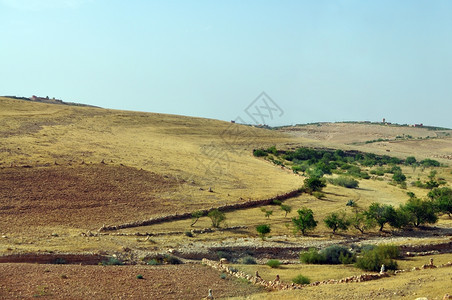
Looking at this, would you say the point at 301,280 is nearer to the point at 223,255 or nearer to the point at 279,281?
the point at 279,281

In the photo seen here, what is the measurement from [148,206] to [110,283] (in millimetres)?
14493

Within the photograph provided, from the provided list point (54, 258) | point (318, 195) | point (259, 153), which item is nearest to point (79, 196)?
point (54, 258)

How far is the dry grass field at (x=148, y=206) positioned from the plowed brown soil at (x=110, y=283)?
63mm

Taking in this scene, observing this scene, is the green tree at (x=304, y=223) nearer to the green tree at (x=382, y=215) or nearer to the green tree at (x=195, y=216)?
the green tree at (x=382, y=215)

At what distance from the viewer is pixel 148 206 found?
3288cm

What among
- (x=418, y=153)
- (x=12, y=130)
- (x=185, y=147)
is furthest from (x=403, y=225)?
(x=418, y=153)

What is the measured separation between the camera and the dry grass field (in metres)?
18.5

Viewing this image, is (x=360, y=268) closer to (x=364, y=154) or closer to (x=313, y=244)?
(x=313, y=244)

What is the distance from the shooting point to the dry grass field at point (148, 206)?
18531mm

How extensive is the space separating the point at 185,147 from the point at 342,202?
24395 millimetres

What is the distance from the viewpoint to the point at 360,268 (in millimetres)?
23031

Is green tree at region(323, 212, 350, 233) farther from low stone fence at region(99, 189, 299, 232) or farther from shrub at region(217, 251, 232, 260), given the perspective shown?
shrub at region(217, 251, 232, 260)

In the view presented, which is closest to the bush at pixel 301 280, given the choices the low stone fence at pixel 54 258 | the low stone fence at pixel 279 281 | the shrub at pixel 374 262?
the low stone fence at pixel 279 281

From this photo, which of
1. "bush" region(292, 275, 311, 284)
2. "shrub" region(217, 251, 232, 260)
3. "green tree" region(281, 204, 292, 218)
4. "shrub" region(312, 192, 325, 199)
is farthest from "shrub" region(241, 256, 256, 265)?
"shrub" region(312, 192, 325, 199)
